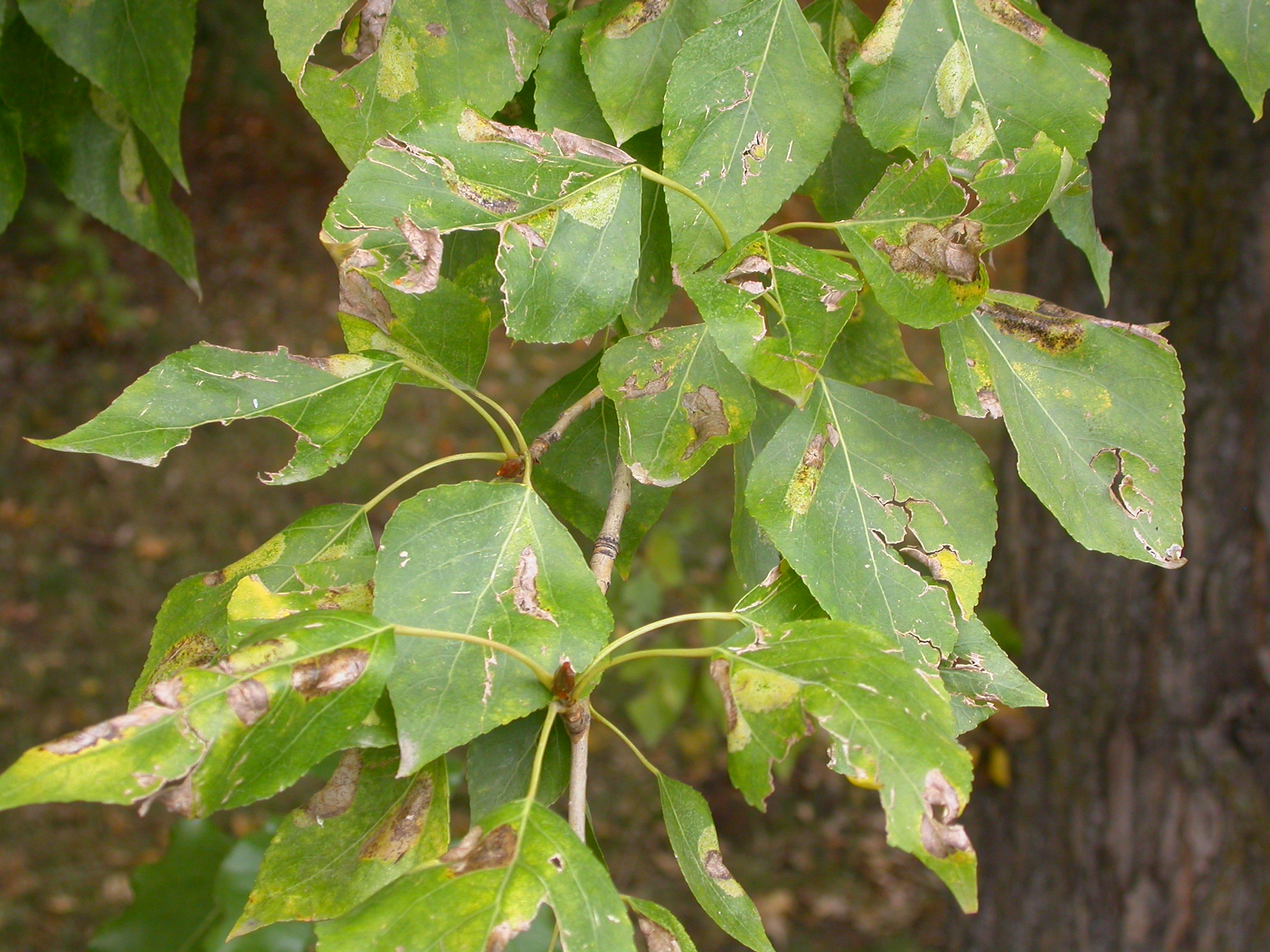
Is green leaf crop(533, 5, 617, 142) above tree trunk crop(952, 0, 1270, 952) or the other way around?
above

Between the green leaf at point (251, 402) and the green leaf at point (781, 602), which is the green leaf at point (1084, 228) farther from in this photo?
the green leaf at point (251, 402)

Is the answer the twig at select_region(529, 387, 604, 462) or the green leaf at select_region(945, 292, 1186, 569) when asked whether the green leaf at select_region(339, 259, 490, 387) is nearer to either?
the twig at select_region(529, 387, 604, 462)

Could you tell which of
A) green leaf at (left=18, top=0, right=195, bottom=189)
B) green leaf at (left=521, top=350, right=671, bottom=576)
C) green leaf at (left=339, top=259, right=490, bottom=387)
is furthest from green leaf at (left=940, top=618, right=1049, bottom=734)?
green leaf at (left=18, top=0, right=195, bottom=189)

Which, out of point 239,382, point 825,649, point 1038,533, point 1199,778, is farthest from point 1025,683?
point 1038,533

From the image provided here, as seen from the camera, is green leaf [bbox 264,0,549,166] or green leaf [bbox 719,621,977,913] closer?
green leaf [bbox 719,621,977,913]

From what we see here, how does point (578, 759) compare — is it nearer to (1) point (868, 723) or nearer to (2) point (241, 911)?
(1) point (868, 723)

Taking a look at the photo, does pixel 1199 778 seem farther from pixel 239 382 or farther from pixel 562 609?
pixel 239 382
